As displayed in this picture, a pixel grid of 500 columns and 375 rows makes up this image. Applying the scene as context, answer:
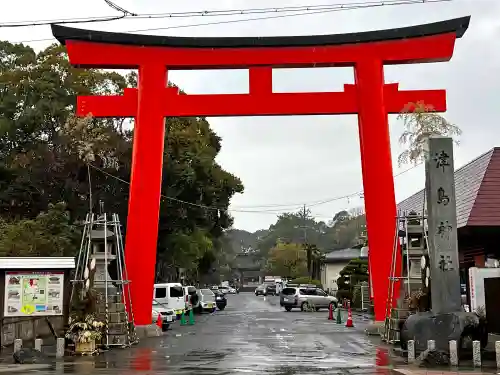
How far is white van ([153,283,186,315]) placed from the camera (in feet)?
106

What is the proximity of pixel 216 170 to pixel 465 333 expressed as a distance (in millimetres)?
26672

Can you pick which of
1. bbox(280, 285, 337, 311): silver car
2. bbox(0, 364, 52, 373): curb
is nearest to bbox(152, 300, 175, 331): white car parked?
bbox(0, 364, 52, 373): curb

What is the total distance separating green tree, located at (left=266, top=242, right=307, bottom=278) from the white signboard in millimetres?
68865

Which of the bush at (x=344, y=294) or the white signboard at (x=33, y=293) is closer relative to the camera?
the white signboard at (x=33, y=293)

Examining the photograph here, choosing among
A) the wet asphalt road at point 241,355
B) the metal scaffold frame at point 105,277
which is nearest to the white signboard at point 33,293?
the metal scaffold frame at point 105,277

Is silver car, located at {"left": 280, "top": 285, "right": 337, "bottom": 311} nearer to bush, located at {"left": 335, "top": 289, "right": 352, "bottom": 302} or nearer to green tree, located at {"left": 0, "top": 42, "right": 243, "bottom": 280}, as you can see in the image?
bush, located at {"left": 335, "top": 289, "right": 352, "bottom": 302}

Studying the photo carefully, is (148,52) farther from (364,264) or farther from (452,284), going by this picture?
(364,264)

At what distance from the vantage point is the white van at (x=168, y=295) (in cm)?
3238

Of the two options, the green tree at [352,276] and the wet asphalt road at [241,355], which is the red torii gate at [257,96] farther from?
the green tree at [352,276]

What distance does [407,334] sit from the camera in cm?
1617

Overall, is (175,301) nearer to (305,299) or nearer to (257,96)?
(257,96)

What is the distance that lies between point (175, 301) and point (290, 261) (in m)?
56.6

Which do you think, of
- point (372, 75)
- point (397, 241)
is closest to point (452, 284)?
point (397, 241)

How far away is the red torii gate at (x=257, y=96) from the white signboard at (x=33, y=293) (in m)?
3.38
